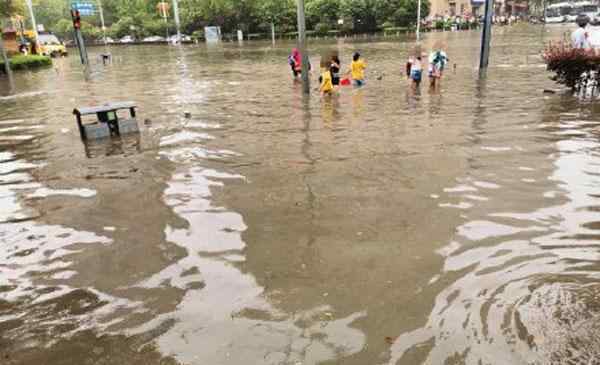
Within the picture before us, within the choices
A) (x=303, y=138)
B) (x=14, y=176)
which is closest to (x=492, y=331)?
(x=303, y=138)

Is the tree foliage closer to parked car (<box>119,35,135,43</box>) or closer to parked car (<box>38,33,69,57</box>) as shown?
parked car (<box>119,35,135,43</box>)

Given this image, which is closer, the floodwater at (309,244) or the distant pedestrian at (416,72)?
the floodwater at (309,244)

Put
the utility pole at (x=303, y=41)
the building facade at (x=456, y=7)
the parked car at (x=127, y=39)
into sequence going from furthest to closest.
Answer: the parked car at (x=127, y=39), the building facade at (x=456, y=7), the utility pole at (x=303, y=41)

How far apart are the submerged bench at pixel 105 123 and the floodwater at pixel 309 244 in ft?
1.66

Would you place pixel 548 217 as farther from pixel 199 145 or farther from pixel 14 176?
pixel 14 176

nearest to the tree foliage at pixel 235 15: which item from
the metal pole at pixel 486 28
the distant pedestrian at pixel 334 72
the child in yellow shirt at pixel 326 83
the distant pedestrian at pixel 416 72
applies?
the distant pedestrian at pixel 334 72

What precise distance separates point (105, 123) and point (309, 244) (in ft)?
24.2

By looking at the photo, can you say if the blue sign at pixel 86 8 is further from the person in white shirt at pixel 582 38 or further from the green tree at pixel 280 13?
the person in white shirt at pixel 582 38

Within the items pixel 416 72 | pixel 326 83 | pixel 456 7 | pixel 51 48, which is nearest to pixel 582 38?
pixel 416 72

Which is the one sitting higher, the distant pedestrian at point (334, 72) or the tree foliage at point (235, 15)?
the tree foliage at point (235, 15)

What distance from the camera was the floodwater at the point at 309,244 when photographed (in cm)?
386

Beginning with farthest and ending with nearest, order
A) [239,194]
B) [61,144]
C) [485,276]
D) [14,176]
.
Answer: [61,144]
[14,176]
[239,194]
[485,276]

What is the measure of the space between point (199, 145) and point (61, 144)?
315 cm

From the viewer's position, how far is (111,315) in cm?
433
